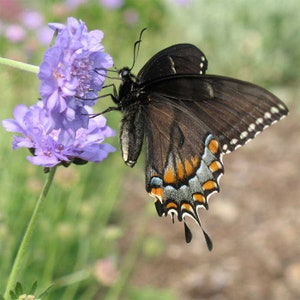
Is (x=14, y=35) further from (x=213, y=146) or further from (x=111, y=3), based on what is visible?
(x=213, y=146)

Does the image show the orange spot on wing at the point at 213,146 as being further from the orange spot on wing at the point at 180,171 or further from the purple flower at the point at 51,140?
the purple flower at the point at 51,140

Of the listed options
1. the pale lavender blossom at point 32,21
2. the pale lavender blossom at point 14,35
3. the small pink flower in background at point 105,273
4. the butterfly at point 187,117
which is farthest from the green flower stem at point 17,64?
A: the pale lavender blossom at point 32,21

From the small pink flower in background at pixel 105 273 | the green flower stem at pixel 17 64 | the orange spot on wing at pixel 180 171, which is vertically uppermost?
the orange spot on wing at pixel 180 171

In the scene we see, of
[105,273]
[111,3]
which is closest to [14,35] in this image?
[111,3]

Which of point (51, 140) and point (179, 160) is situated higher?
point (179, 160)

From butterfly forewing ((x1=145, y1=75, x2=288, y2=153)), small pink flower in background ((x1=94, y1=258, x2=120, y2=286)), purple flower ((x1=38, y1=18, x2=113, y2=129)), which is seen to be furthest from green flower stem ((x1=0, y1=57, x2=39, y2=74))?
small pink flower in background ((x1=94, y1=258, x2=120, y2=286))

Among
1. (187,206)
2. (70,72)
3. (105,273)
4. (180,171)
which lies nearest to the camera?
(70,72)
